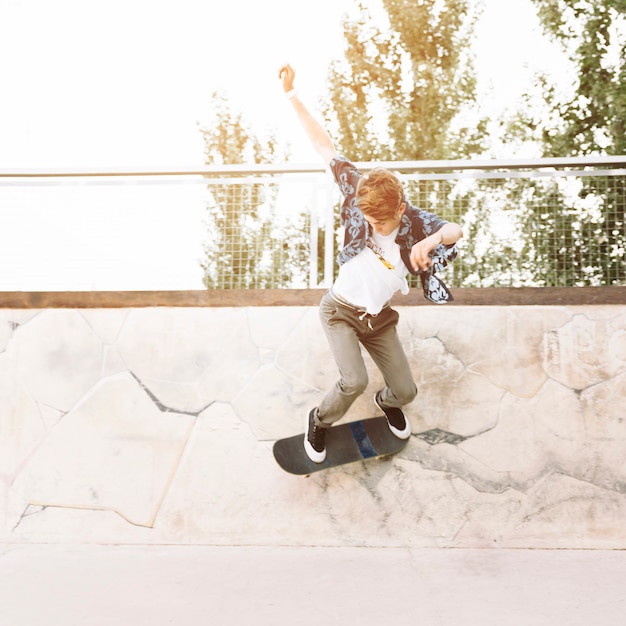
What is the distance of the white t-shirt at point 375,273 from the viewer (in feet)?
11.4

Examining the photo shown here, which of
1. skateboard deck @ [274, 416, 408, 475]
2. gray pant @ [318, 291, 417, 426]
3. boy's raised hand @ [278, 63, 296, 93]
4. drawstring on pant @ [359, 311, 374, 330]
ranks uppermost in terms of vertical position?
boy's raised hand @ [278, 63, 296, 93]

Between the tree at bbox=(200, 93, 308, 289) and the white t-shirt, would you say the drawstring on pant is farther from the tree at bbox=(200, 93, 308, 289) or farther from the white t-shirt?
the tree at bbox=(200, 93, 308, 289)

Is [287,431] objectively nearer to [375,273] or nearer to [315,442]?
[315,442]

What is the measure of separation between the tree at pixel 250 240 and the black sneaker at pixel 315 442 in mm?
1397

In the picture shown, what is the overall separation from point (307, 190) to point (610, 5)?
11.1 metres

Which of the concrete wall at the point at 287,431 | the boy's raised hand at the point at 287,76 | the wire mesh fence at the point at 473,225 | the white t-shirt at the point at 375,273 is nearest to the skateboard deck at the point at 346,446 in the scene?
the concrete wall at the point at 287,431

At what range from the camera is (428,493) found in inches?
154

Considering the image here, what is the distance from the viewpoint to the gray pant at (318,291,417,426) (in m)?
3.50

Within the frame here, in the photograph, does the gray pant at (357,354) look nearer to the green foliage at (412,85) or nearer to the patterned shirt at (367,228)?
the patterned shirt at (367,228)

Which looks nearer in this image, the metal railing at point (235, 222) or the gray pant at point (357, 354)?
the gray pant at point (357, 354)

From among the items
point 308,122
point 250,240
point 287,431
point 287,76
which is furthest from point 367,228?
A: point 250,240

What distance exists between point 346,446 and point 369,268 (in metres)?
1.13

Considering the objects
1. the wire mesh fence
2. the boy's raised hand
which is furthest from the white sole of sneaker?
the boy's raised hand

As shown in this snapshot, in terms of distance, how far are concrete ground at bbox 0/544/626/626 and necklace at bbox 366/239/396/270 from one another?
5.47 ft
